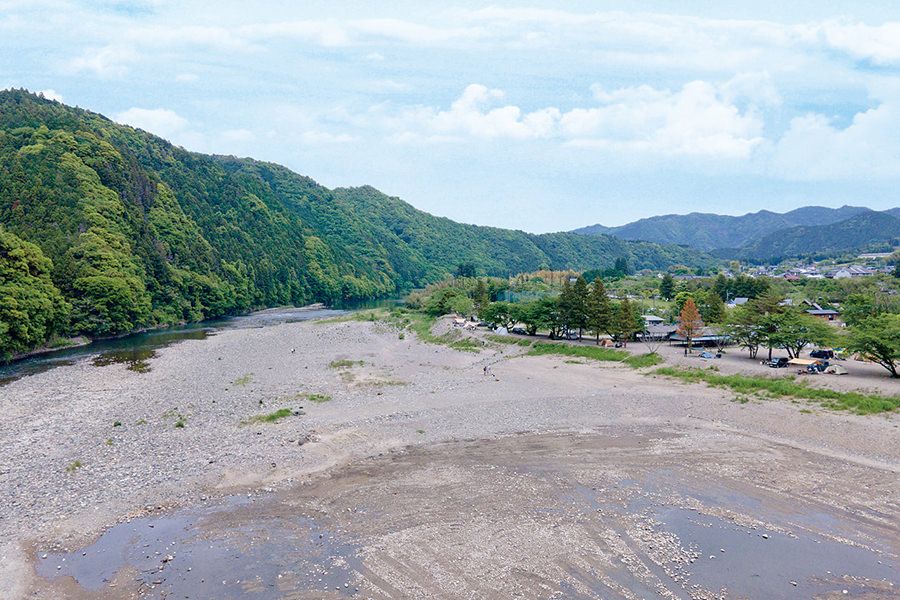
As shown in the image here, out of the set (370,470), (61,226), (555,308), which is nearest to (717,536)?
(370,470)

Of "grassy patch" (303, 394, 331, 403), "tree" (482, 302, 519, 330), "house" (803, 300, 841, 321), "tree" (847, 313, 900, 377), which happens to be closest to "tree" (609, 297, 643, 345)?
"tree" (482, 302, 519, 330)

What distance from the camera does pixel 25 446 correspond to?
61.5 feet

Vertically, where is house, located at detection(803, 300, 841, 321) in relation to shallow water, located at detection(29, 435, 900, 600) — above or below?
above

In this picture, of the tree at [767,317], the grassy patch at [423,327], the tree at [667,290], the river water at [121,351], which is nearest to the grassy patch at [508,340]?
the grassy patch at [423,327]

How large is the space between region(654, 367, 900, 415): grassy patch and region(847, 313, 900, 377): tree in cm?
508

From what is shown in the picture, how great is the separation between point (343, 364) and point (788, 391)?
2691cm

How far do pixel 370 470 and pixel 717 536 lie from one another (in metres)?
10.00

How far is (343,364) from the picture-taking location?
36656 millimetres

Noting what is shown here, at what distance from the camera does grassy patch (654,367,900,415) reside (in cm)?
2216

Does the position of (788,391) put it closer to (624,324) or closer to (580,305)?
(624,324)

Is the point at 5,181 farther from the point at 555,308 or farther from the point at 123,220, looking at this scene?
the point at 555,308

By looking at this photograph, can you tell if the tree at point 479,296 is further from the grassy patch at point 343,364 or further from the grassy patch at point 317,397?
the grassy patch at point 317,397

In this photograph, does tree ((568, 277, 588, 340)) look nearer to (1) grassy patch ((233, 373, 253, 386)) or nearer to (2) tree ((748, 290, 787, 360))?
(2) tree ((748, 290, 787, 360))

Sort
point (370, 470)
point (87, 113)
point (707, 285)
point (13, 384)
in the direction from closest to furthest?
1. point (370, 470)
2. point (13, 384)
3. point (707, 285)
4. point (87, 113)
